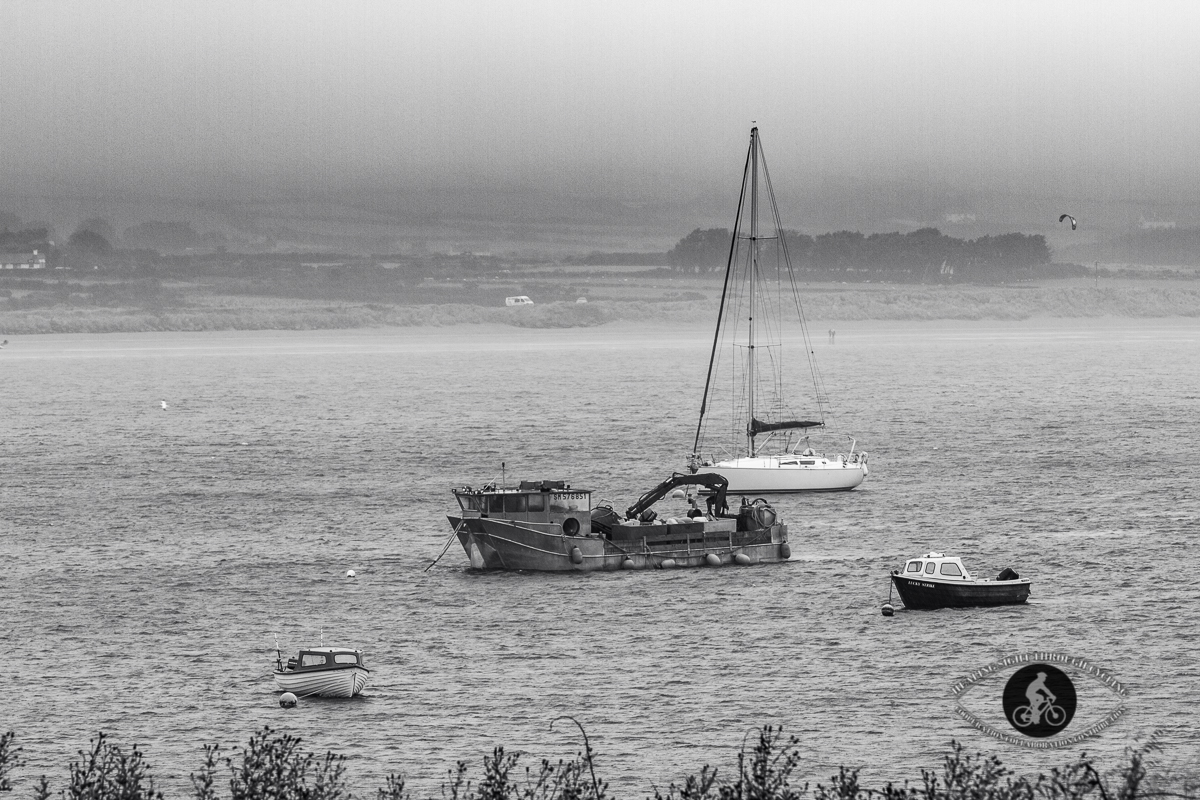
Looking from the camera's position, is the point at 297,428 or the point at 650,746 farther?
the point at 297,428

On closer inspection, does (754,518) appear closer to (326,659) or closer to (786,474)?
(786,474)

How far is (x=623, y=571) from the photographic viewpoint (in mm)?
76000

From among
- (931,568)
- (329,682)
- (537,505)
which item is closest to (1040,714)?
(931,568)

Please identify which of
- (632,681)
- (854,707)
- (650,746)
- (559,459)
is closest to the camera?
(650,746)

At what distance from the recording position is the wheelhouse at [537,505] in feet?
251

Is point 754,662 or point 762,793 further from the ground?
point 762,793

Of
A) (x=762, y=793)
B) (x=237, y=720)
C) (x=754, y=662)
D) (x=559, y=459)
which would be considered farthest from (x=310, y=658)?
(x=559, y=459)

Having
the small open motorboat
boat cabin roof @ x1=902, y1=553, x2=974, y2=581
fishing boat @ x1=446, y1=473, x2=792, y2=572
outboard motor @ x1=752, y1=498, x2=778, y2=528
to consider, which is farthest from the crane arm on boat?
the small open motorboat

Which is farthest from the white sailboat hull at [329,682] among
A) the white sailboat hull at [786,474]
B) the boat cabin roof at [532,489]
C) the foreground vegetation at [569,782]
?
the white sailboat hull at [786,474]

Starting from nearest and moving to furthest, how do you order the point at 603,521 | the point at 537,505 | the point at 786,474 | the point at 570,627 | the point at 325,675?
the point at 325,675
the point at 570,627
the point at 537,505
the point at 603,521
the point at 786,474

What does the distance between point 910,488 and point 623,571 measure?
43.5 m

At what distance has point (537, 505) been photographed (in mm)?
76875

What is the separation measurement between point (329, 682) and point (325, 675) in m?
0.28

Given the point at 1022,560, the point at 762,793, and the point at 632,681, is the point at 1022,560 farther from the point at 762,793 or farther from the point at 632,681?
the point at 762,793
